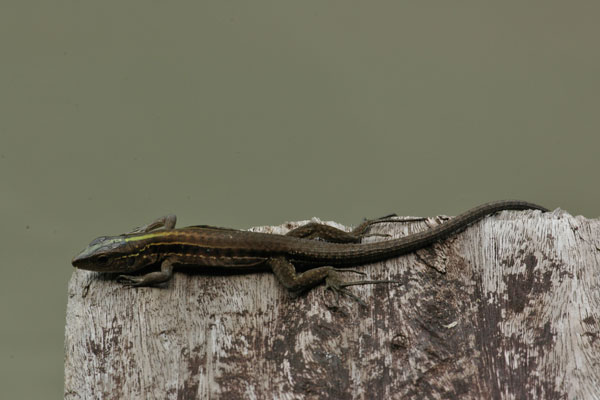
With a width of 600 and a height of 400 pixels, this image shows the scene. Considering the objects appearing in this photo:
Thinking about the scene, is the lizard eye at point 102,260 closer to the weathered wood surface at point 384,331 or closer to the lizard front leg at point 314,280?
the weathered wood surface at point 384,331

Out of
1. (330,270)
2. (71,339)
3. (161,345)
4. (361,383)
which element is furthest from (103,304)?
(361,383)

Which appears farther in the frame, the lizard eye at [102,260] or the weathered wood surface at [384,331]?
A: the lizard eye at [102,260]

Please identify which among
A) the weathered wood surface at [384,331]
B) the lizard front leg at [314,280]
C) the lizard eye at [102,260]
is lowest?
the weathered wood surface at [384,331]

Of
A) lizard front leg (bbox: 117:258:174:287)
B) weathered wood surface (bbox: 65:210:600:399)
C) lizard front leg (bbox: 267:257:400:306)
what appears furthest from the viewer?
lizard front leg (bbox: 117:258:174:287)

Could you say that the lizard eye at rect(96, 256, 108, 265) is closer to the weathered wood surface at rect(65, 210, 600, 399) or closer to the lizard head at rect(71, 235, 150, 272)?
the lizard head at rect(71, 235, 150, 272)

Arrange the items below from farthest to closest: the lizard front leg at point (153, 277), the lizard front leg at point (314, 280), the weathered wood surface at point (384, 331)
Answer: the lizard front leg at point (153, 277) → the lizard front leg at point (314, 280) → the weathered wood surface at point (384, 331)

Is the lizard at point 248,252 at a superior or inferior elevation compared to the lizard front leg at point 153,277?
superior

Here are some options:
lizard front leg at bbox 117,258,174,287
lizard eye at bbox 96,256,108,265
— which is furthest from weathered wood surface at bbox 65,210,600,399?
lizard eye at bbox 96,256,108,265

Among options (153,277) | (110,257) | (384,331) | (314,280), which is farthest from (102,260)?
(384,331)

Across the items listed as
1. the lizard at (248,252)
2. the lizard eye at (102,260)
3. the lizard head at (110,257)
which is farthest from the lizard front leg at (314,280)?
the lizard eye at (102,260)
